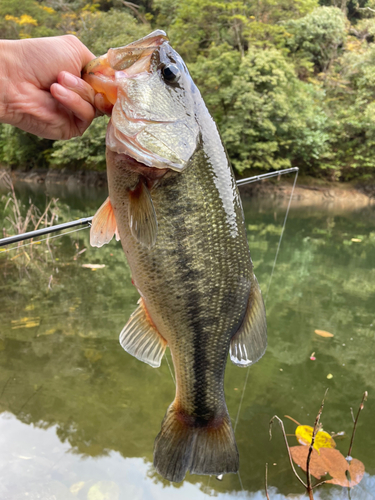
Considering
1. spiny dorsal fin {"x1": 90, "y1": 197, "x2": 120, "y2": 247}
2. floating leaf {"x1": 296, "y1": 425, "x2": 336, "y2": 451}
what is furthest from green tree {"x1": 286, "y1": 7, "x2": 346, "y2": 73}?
spiny dorsal fin {"x1": 90, "y1": 197, "x2": 120, "y2": 247}

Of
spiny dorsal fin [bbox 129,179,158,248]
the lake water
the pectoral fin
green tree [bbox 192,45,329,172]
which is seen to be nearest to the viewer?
spiny dorsal fin [bbox 129,179,158,248]

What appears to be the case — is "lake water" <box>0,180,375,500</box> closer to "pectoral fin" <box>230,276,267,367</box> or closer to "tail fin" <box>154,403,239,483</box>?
"tail fin" <box>154,403,239,483</box>

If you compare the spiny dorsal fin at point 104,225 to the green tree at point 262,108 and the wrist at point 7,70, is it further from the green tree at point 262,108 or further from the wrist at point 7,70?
the green tree at point 262,108

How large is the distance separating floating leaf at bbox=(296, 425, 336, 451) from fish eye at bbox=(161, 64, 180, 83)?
265 cm

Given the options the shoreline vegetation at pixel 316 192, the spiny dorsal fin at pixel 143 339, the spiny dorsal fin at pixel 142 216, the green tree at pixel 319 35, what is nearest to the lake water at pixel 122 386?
the spiny dorsal fin at pixel 143 339

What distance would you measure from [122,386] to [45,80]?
2.78m

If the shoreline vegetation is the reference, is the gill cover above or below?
above

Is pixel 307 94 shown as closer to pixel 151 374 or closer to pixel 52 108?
pixel 151 374

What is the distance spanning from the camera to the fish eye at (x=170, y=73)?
132 cm

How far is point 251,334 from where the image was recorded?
4.91 feet

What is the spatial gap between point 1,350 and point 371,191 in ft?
62.6

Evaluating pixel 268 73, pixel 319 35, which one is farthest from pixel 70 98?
pixel 319 35

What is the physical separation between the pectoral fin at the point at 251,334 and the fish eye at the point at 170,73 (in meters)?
0.74

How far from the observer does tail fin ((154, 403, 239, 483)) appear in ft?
4.73
